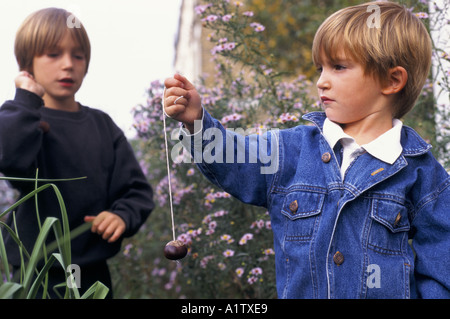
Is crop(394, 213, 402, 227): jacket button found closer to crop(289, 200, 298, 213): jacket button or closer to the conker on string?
crop(289, 200, 298, 213): jacket button

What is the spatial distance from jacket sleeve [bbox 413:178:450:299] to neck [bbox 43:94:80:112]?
1.37 meters

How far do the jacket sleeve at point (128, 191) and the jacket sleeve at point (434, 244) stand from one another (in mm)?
1048

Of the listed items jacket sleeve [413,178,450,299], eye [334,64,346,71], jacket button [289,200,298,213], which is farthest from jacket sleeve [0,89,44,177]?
jacket sleeve [413,178,450,299]

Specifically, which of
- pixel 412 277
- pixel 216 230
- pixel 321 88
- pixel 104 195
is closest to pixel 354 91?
pixel 321 88

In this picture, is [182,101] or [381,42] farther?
[381,42]

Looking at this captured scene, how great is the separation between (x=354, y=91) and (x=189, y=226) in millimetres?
1403

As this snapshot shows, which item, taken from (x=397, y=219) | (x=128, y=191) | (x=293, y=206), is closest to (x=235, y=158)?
(x=293, y=206)

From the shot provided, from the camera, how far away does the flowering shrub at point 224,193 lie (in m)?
2.50

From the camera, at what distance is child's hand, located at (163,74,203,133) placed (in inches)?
54.4

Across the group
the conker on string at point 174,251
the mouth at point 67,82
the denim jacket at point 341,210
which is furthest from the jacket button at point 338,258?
the mouth at point 67,82

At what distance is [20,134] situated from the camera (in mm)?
1843

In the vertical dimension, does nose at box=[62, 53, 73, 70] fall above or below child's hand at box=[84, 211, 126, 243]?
above

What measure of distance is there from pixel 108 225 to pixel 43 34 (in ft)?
2.51

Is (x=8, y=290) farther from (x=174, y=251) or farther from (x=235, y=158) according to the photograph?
(x=235, y=158)
